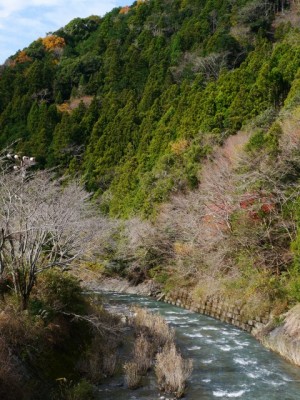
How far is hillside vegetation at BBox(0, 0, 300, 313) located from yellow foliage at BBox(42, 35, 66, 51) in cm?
19

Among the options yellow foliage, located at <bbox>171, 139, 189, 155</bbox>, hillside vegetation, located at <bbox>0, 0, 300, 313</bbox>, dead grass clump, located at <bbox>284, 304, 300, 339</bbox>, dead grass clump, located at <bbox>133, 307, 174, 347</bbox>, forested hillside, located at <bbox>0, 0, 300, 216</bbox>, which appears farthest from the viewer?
yellow foliage, located at <bbox>171, 139, 189, 155</bbox>

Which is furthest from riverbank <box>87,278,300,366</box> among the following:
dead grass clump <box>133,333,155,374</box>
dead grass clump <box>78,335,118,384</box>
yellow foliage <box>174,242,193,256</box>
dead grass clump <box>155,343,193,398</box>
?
dead grass clump <box>78,335,118,384</box>

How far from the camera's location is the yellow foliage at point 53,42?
6800 cm

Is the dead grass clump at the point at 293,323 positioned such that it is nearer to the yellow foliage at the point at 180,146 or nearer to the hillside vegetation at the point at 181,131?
the hillside vegetation at the point at 181,131

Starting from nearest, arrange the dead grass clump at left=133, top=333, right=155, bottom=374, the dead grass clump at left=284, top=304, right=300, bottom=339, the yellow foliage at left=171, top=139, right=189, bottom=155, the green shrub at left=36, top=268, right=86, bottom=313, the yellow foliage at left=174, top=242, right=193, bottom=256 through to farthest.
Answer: the dead grass clump at left=133, top=333, right=155, bottom=374 → the green shrub at left=36, top=268, right=86, bottom=313 → the dead grass clump at left=284, top=304, right=300, bottom=339 → the yellow foliage at left=174, top=242, right=193, bottom=256 → the yellow foliage at left=171, top=139, right=189, bottom=155

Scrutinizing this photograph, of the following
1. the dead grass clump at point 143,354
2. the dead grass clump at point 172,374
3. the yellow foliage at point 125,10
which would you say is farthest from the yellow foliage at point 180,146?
the yellow foliage at point 125,10

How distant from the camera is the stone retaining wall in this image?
14.7m

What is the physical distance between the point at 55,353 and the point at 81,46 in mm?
65434

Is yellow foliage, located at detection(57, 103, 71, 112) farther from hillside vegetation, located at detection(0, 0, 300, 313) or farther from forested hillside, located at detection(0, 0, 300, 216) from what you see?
hillside vegetation, located at detection(0, 0, 300, 313)

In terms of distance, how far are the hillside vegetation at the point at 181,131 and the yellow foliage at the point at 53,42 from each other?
192 mm

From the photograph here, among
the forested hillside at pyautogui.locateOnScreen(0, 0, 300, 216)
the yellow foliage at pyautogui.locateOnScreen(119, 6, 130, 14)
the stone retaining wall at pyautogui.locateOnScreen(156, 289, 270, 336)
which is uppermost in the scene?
the yellow foliage at pyautogui.locateOnScreen(119, 6, 130, 14)

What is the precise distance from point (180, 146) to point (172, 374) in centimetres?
2520

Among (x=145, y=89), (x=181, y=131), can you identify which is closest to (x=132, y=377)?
(x=181, y=131)

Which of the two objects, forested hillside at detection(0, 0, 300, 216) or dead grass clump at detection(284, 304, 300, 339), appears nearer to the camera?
dead grass clump at detection(284, 304, 300, 339)
